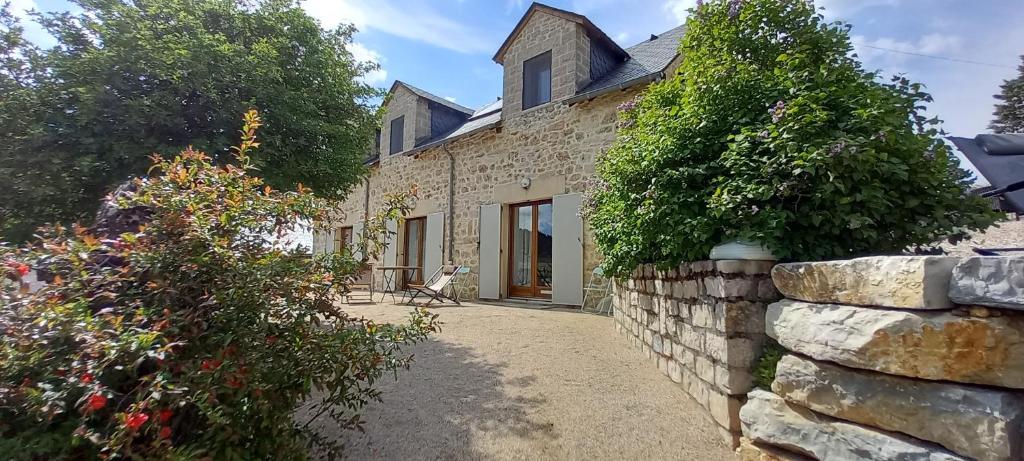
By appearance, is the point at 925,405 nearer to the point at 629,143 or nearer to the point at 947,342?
the point at 947,342

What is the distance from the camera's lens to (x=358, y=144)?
5.40m

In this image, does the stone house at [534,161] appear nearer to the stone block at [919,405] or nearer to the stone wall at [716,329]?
the stone wall at [716,329]

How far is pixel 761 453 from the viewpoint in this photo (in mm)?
2014

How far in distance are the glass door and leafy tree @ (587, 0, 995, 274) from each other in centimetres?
814

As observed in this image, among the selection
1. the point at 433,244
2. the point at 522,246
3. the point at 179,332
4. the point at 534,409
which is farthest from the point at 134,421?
the point at 433,244

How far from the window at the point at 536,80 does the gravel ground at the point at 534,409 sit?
17.4 ft

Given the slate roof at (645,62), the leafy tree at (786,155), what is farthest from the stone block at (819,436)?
the slate roof at (645,62)

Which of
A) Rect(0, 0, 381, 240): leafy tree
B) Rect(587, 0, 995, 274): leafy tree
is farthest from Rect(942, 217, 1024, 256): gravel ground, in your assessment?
Rect(0, 0, 381, 240): leafy tree

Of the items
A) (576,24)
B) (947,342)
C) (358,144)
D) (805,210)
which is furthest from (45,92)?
(576,24)

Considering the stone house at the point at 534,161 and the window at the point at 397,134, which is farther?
the window at the point at 397,134

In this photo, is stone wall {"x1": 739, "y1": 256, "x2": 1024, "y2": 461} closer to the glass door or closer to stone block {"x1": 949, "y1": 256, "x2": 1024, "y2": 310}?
stone block {"x1": 949, "y1": 256, "x2": 1024, "y2": 310}

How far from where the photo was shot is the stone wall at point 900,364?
1347 millimetres

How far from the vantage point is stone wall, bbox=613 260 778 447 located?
2.24 metres

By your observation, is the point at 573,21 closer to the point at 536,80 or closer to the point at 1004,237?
the point at 536,80
